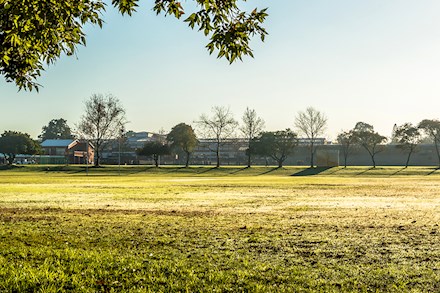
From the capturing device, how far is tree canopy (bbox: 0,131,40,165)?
135 meters

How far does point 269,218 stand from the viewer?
1742 cm

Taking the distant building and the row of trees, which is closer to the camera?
the row of trees

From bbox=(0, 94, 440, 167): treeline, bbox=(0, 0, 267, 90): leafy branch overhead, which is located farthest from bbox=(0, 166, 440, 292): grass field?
bbox=(0, 94, 440, 167): treeline

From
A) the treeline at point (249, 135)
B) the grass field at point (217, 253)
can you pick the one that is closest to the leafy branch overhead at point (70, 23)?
the grass field at point (217, 253)

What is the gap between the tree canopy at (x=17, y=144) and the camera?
443 feet

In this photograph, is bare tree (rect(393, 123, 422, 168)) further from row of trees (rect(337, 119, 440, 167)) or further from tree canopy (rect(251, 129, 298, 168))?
tree canopy (rect(251, 129, 298, 168))

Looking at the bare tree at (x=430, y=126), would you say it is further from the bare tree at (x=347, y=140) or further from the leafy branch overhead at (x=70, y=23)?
the leafy branch overhead at (x=70, y=23)

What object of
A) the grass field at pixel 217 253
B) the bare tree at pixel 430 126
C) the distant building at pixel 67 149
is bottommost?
the grass field at pixel 217 253

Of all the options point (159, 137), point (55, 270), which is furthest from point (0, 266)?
point (159, 137)

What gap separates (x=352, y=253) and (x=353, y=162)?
504ft

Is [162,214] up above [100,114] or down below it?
below

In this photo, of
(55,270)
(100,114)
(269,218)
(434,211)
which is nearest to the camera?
(55,270)

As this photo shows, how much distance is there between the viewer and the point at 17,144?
136 meters

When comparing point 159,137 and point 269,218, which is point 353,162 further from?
point 269,218
